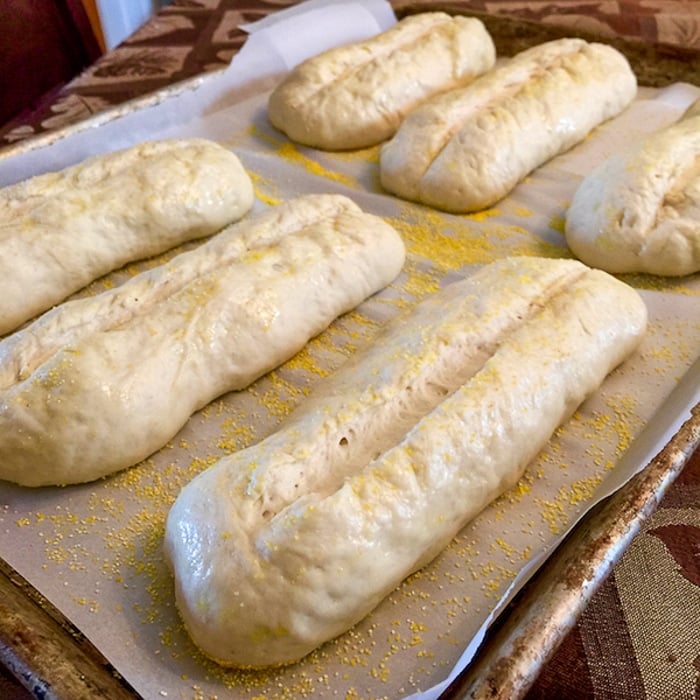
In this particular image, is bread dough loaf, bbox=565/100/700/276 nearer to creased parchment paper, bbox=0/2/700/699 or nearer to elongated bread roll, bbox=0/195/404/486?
creased parchment paper, bbox=0/2/700/699

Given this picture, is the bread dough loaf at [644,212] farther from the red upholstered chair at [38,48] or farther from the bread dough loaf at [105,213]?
the red upholstered chair at [38,48]

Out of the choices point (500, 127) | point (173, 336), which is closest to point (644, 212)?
point (500, 127)

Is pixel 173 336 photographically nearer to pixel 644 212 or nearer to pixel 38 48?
pixel 644 212

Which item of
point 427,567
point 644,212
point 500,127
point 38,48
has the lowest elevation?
point 427,567

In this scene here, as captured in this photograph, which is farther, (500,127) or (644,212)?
(500,127)

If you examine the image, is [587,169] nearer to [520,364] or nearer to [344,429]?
[520,364]

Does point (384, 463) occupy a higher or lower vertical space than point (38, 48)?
lower
